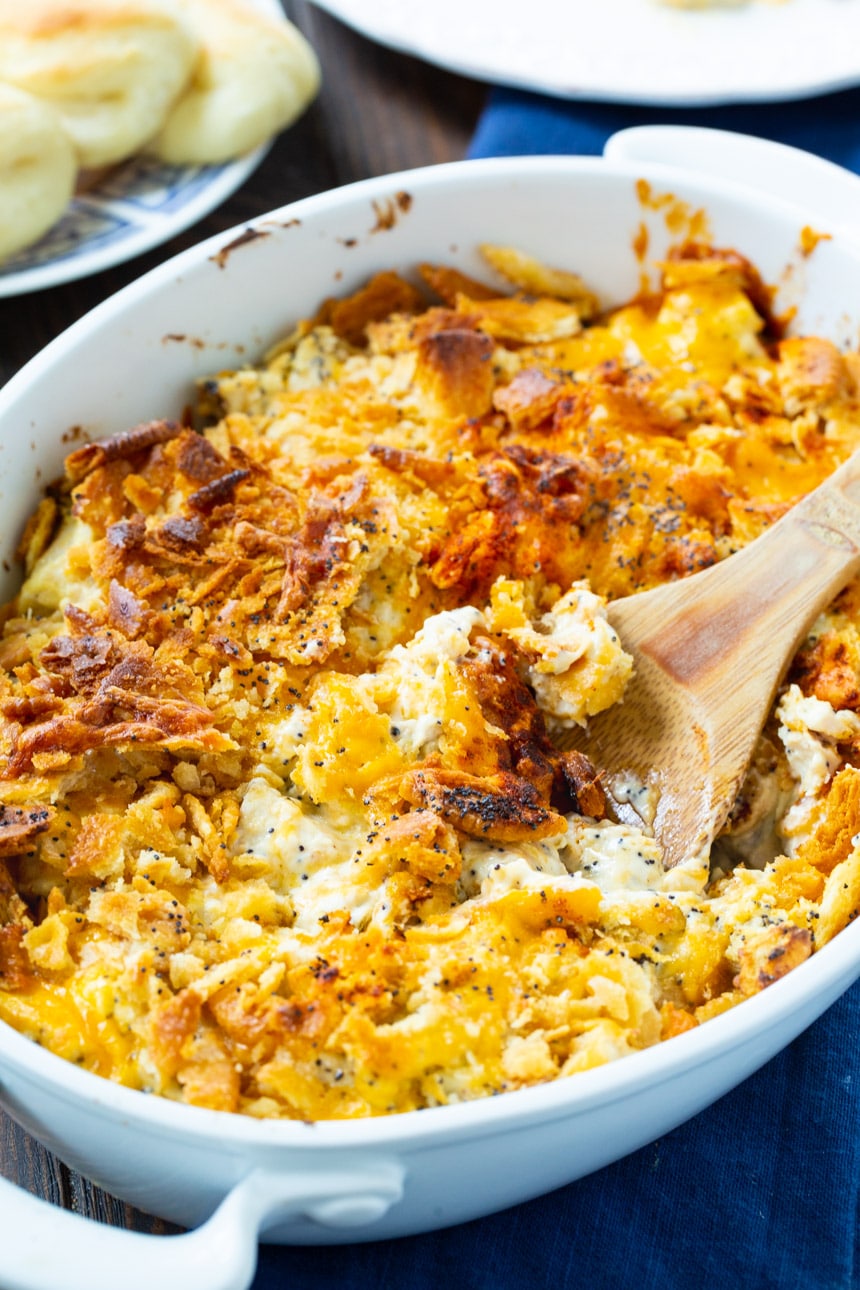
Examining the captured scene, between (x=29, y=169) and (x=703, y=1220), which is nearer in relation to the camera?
(x=703, y=1220)

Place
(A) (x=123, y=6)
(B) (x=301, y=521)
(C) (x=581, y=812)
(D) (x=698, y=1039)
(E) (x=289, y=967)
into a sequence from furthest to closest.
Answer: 1. (A) (x=123, y=6)
2. (B) (x=301, y=521)
3. (C) (x=581, y=812)
4. (E) (x=289, y=967)
5. (D) (x=698, y=1039)

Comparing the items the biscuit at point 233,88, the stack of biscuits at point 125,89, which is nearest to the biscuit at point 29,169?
the stack of biscuits at point 125,89

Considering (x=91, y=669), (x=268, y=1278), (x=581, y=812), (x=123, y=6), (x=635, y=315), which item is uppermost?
(x=123, y=6)

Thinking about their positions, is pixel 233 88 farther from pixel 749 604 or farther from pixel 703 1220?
pixel 703 1220

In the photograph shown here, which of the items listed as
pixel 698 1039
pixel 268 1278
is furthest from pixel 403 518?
pixel 268 1278

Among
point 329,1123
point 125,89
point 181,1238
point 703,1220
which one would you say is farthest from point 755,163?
point 181,1238

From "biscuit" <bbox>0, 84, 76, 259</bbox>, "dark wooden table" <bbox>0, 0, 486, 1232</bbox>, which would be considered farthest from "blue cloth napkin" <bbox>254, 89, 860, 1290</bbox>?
"biscuit" <bbox>0, 84, 76, 259</bbox>

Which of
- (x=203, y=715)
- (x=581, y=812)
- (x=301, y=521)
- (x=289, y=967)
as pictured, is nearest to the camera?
(x=289, y=967)

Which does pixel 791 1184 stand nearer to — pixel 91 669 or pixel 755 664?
pixel 755 664

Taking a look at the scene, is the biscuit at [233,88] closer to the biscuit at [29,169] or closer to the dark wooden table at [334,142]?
the dark wooden table at [334,142]
